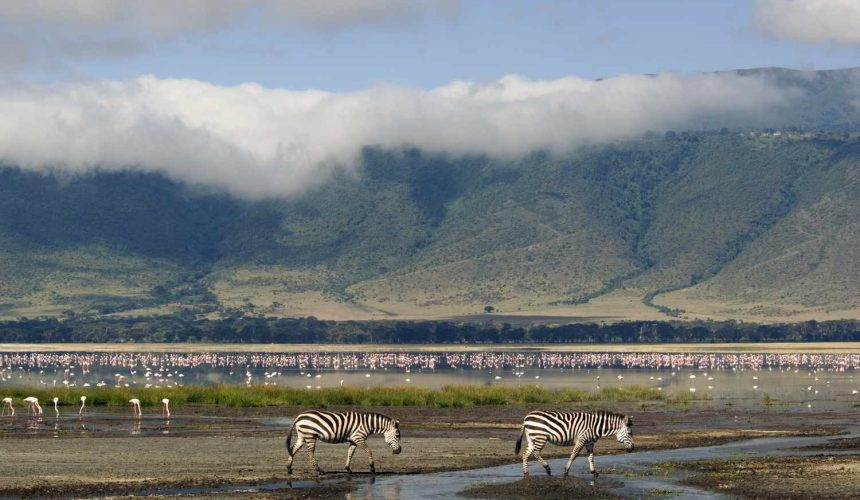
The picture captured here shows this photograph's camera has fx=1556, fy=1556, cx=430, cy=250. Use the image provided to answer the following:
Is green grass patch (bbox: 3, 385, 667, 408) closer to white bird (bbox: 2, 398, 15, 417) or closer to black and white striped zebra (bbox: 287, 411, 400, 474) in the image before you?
white bird (bbox: 2, 398, 15, 417)

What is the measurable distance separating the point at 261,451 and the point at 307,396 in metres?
22.3

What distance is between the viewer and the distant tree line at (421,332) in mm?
177125

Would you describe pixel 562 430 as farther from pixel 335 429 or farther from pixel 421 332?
pixel 421 332

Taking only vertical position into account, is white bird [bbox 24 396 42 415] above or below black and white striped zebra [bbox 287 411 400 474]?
below

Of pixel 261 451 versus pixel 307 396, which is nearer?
pixel 261 451

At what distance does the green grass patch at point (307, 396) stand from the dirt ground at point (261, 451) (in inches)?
216

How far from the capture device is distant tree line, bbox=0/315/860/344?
177 metres

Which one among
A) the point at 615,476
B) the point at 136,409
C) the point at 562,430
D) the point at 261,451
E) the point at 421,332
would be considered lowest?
the point at 615,476

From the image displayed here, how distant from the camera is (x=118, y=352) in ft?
536

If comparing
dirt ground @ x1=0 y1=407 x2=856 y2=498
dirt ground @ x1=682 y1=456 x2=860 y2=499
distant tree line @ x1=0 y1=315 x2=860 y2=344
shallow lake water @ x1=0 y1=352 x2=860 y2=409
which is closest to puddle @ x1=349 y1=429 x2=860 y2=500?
dirt ground @ x1=682 y1=456 x2=860 y2=499

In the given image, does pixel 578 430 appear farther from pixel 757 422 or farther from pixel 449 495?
pixel 757 422

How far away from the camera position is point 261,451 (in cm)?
3781

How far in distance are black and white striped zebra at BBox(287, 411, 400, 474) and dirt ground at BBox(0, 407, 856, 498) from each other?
0.65m

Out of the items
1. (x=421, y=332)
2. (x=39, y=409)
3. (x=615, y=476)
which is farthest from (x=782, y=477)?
(x=421, y=332)
